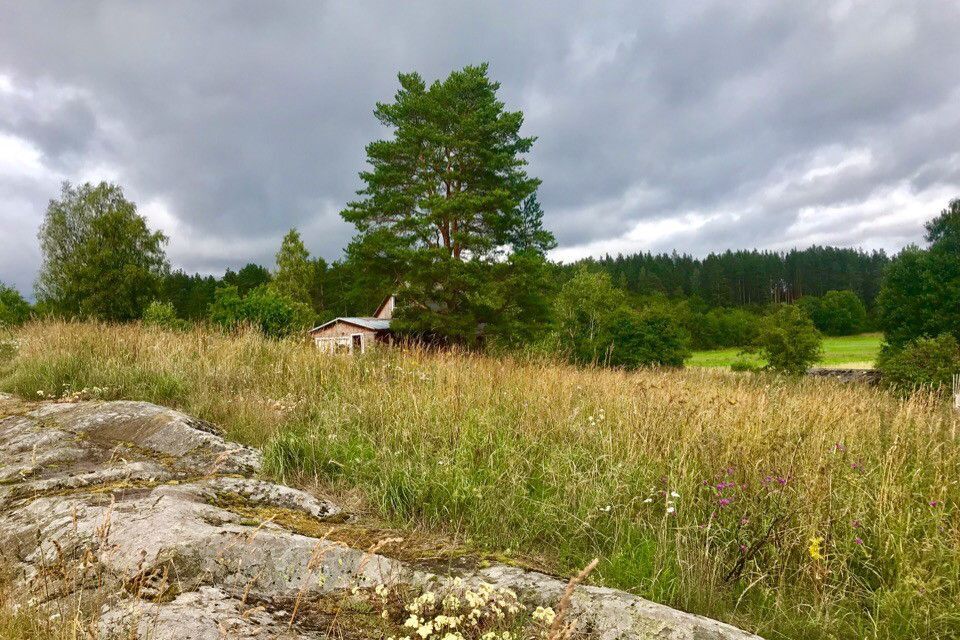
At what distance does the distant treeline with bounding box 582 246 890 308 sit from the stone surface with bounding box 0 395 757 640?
89.4 metres

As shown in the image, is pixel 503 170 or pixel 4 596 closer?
pixel 4 596

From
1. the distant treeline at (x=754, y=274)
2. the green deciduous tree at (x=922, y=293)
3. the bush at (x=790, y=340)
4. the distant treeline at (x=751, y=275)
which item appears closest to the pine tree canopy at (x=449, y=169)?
the bush at (x=790, y=340)

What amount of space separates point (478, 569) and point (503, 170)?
22.4 metres

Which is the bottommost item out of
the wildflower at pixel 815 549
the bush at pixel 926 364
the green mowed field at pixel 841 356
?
the green mowed field at pixel 841 356

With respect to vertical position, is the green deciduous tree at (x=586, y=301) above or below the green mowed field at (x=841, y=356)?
above

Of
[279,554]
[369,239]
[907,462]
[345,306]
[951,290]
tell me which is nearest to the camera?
[279,554]

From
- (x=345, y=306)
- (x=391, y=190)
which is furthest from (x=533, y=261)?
(x=345, y=306)

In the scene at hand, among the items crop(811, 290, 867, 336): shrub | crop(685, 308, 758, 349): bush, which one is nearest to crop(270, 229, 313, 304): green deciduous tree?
crop(685, 308, 758, 349): bush

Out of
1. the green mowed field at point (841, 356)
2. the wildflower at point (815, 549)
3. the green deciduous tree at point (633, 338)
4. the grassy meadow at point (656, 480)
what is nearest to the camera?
the wildflower at point (815, 549)

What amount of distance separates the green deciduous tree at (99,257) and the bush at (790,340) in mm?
36532

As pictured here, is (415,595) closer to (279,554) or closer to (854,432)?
(279,554)

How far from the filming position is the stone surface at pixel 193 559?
1664mm

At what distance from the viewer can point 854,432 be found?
4.09 m

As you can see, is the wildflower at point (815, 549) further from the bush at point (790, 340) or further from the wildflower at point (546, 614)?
the bush at point (790, 340)
